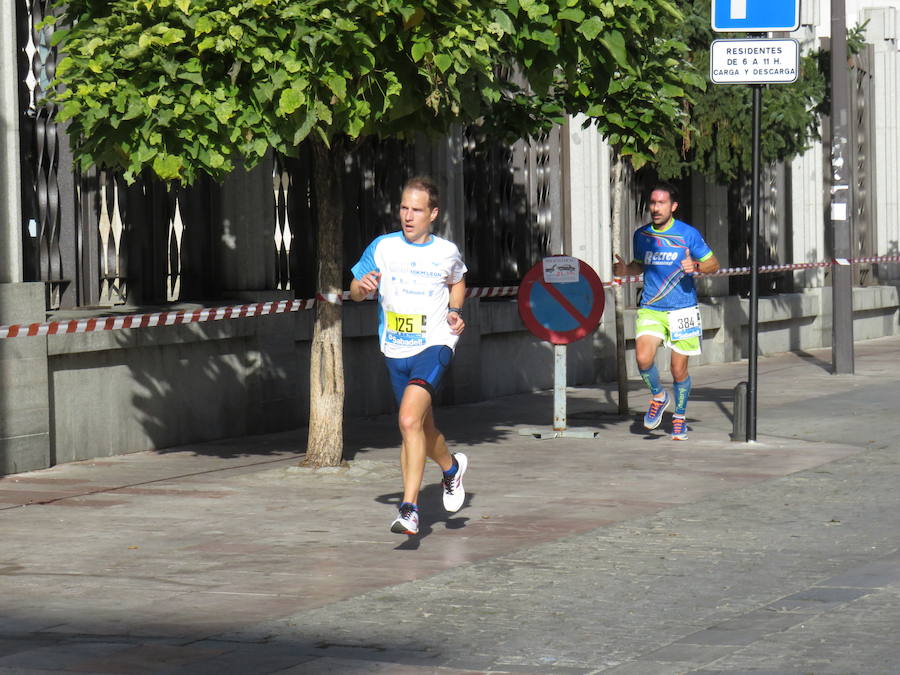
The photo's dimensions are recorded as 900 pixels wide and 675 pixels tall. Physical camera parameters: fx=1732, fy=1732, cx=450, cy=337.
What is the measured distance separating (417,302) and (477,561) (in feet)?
4.49

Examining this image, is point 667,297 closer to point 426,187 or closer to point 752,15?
point 752,15

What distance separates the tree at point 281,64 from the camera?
8.98m

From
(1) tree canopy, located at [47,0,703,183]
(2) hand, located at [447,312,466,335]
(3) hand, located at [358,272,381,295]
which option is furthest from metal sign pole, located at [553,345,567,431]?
(3) hand, located at [358,272,381,295]

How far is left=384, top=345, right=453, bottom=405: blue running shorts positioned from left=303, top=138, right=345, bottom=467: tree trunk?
86.2 inches

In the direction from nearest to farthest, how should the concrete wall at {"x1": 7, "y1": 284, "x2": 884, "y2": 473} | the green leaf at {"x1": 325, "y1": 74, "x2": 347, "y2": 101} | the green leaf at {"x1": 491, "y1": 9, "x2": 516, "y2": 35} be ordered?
the green leaf at {"x1": 325, "y1": 74, "x2": 347, "y2": 101}, the green leaf at {"x1": 491, "y1": 9, "x2": 516, "y2": 35}, the concrete wall at {"x1": 7, "y1": 284, "x2": 884, "y2": 473}

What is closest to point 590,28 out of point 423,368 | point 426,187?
point 426,187

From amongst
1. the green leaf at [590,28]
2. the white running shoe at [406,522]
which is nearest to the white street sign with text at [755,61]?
the green leaf at [590,28]

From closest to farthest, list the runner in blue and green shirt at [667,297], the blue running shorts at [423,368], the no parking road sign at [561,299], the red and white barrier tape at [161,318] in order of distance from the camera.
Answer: the blue running shorts at [423,368]
the red and white barrier tape at [161,318]
the runner in blue and green shirt at [667,297]
the no parking road sign at [561,299]

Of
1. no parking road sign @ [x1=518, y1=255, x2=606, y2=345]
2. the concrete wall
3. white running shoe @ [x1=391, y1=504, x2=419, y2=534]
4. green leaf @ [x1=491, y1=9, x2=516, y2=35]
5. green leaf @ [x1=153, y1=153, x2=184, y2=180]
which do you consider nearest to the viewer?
white running shoe @ [x1=391, y1=504, x2=419, y2=534]

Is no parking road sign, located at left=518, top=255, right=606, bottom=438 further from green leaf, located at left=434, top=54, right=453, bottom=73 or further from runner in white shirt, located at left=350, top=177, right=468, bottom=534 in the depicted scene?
runner in white shirt, located at left=350, top=177, right=468, bottom=534

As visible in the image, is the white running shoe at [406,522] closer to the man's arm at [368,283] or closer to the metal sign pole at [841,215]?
the man's arm at [368,283]

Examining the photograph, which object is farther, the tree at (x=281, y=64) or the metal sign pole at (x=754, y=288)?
the metal sign pole at (x=754, y=288)

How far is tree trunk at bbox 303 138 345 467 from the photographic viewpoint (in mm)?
10688

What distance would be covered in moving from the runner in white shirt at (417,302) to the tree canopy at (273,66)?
2.68 feet
